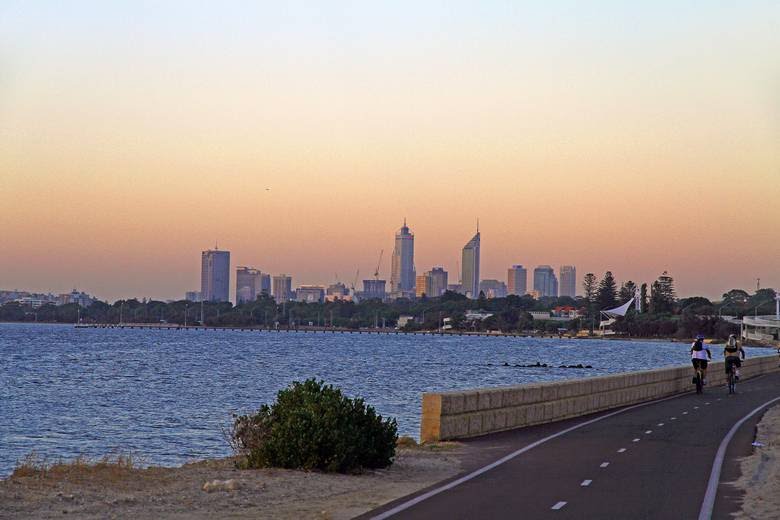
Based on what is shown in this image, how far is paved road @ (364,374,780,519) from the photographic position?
44.0ft

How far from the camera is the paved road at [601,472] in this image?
13.4 meters

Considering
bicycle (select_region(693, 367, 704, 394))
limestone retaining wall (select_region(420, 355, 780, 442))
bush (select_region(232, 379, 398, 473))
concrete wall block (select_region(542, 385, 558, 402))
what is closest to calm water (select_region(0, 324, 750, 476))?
limestone retaining wall (select_region(420, 355, 780, 442))

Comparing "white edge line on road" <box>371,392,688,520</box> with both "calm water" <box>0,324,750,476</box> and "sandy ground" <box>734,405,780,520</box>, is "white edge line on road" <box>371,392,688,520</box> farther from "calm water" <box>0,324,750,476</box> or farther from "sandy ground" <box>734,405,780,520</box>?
"calm water" <box>0,324,750,476</box>

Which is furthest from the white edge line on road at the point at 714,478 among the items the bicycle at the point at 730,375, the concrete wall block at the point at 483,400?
the bicycle at the point at 730,375

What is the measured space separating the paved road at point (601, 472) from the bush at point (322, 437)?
154 cm

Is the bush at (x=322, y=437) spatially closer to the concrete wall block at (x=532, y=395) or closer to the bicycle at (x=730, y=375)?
the concrete wall block at (x=532, y=395)

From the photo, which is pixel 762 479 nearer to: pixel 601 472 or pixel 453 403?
pixel 601 472

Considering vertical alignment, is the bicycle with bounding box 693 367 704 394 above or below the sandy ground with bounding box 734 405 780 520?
above

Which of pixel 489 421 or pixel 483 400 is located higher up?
pixel 483 400

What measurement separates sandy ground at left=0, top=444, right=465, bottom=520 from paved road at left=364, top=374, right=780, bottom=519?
23.9 inches

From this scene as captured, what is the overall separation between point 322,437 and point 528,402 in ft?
26.5

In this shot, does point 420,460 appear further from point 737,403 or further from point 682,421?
point 737,403

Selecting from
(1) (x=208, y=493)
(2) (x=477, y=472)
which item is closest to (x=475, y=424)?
(2) (x=477, y=472)

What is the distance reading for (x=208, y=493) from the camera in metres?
14.6
